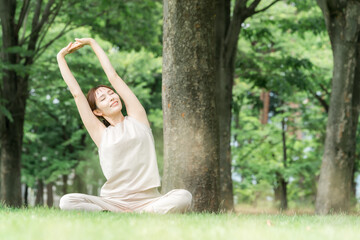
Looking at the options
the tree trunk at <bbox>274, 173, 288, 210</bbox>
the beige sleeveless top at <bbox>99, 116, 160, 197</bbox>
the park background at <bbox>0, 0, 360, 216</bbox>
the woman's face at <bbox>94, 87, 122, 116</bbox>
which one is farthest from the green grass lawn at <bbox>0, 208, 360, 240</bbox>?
the tree trunk at <bbox>274, 173, 288, 210</bbox>

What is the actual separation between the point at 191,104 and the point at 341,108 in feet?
16.1

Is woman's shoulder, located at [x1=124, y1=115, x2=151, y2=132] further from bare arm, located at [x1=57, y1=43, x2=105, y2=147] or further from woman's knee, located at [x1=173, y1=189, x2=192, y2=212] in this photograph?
woman's knee, located at [x1=173, y1=189, x2=192, y2=212]

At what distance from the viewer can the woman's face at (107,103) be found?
19.3 ft

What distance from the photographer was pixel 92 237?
11.4 ft

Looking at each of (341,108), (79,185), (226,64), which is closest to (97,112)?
(341,108)

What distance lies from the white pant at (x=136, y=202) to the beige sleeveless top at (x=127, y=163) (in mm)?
87

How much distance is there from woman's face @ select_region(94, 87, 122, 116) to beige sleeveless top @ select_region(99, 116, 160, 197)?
0.32 metres

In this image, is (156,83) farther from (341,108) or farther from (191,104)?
(191,104)

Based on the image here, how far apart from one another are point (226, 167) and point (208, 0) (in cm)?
580

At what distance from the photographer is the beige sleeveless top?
18.4ft

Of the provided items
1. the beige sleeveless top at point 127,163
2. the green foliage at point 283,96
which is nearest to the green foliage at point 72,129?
the green foliage at point 283,96

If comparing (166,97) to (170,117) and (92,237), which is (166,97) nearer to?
(170,117)

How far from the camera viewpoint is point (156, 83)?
2564 cm

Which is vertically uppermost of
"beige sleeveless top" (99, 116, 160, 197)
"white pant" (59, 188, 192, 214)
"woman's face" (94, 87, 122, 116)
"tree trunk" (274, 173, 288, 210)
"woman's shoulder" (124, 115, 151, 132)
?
"woman's face" (94, 87, 122, 116)
